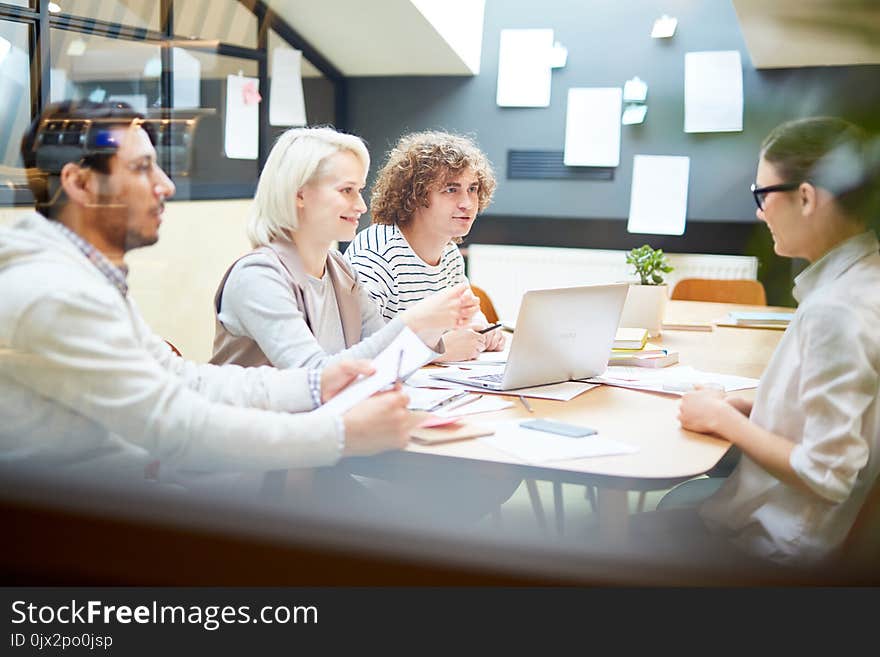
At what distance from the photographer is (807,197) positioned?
101 cm

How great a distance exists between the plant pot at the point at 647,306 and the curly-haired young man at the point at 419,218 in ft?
1.58

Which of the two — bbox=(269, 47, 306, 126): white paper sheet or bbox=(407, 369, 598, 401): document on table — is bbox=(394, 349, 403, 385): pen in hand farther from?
bbox=(269, 47, 306, 126): white paper sheet

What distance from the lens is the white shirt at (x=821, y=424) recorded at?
997mm

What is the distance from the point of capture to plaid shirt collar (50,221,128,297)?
0.98m

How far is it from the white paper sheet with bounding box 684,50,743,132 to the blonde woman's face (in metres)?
0.79

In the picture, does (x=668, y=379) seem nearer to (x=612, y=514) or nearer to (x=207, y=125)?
(x=612, y=514)

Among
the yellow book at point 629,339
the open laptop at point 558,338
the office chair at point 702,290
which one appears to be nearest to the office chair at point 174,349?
the open laptop at point 558,338

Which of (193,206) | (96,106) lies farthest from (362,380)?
(193,206)

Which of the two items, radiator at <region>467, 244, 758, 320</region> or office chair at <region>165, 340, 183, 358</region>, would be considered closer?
office chair at <region>165, 340, 183, 358</region>

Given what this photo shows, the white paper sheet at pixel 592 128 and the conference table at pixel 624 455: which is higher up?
the white paper sheet at pixel 592 128

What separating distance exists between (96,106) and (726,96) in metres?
0.69

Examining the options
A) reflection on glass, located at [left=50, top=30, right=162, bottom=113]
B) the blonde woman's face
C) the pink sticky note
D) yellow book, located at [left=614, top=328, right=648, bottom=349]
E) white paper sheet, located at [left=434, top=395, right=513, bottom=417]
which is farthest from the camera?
the pink sticky note

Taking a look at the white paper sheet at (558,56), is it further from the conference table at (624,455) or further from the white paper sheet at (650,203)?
the conference table at (624,455)

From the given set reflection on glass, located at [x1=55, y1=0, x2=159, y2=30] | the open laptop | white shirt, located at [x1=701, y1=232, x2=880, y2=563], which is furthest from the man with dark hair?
the open laptop
